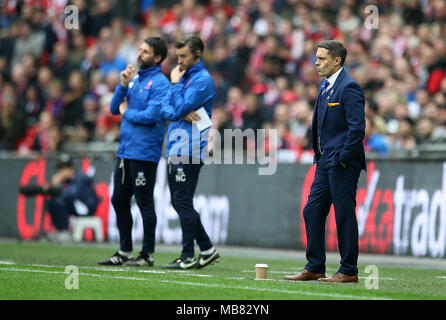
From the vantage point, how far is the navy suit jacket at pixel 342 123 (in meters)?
8.63

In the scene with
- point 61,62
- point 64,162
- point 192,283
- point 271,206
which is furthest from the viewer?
point 61,62

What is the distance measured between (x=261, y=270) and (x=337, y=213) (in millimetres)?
926

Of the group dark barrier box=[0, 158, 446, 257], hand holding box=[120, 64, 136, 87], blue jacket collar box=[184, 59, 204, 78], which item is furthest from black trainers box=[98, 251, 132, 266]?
dark barrier box=[0, 158, 446, 257]

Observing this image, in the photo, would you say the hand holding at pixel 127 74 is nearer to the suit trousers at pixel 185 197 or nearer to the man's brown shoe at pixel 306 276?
the suit trousers at pixel 185 197

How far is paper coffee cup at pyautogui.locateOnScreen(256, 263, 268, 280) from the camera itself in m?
8.93

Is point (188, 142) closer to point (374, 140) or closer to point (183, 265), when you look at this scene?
point (183, 265)

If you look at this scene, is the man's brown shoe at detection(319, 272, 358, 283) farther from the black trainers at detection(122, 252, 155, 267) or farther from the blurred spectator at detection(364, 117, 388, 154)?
the blurred spectator at detection(364, 117, 388, 154)

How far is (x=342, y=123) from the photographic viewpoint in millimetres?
8852

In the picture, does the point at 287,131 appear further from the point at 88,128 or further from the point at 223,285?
the point at 223,285

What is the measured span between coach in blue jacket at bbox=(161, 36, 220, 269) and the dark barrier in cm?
467

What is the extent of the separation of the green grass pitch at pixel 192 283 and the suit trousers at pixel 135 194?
60cm

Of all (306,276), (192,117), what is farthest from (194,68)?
(306,276)
